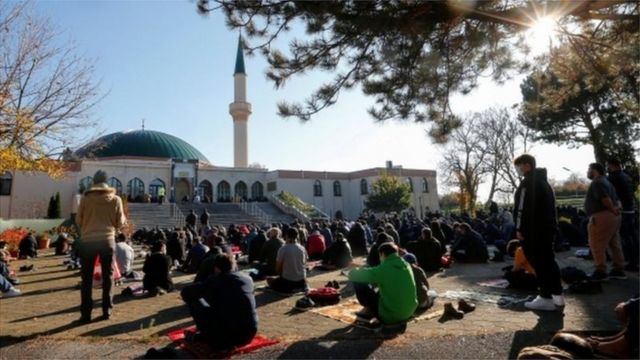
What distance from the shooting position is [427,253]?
9195 millimetres

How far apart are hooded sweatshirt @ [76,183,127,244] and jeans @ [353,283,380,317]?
3230mm

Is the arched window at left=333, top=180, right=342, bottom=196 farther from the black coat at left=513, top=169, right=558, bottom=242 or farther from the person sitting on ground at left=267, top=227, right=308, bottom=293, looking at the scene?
the black coat at left=513, top=169, right=558, bottom=242

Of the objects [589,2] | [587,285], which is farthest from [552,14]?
[587,285]

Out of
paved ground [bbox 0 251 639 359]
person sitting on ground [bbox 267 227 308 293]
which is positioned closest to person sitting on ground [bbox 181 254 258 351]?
paved ground [bbox 0 251 639 359]

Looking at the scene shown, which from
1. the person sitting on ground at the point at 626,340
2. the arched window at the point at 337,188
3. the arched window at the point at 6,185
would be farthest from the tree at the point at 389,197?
the person sitting on ground at the point at 626,340

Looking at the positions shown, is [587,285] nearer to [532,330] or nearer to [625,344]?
[532,330]

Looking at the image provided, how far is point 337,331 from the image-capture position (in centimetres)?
469

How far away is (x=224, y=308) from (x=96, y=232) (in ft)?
7.73

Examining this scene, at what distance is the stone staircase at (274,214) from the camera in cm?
3422

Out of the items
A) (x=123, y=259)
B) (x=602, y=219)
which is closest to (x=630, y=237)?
(x=602, y=219)

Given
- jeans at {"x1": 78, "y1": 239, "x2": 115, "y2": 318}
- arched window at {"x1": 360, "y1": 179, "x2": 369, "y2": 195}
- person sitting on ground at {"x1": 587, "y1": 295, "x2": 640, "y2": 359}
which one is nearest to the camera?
person sitting on ground at {"x1": 587, "y1": 295, "x2": 640, "y2": 359}

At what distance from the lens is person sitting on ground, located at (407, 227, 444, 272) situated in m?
9.17

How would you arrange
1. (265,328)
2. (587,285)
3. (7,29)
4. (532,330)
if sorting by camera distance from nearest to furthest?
(532,330)
(265,328)
(587,285)
(7,29)

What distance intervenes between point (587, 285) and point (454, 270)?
11.8ft
